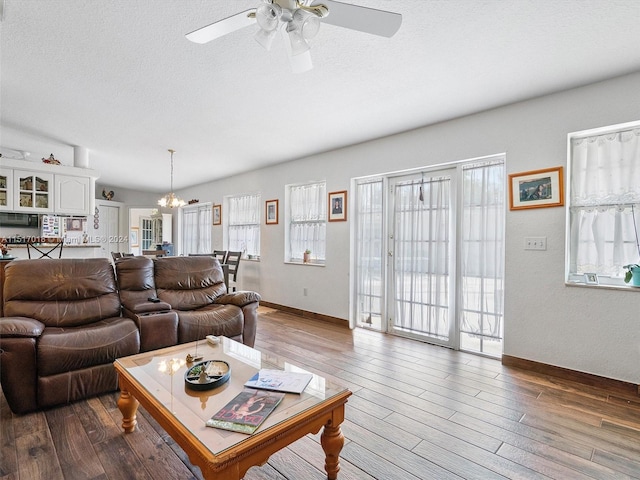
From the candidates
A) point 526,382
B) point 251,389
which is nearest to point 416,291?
point 526,382

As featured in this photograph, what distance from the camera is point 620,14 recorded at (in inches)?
72.6

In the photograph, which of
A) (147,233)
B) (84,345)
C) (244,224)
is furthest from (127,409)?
(147,233)

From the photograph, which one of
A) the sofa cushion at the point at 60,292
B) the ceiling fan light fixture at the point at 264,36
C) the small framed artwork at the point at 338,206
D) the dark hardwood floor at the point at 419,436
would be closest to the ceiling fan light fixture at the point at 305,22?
the ceiling fan light fixture at the point at 264,36

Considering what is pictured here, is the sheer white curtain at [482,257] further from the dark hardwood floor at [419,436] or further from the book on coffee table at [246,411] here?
the book on coffee table at [246,411]

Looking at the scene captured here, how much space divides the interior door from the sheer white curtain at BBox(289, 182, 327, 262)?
46.0 inches

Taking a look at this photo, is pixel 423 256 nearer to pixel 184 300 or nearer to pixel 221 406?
pixel 184 300

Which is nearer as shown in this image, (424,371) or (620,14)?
(620,14)

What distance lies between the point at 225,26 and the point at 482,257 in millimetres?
3020

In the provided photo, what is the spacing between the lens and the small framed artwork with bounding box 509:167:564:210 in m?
2.79

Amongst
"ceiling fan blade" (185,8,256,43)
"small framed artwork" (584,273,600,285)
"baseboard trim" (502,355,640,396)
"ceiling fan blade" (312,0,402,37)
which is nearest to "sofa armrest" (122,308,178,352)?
"ceiling fan blade" (185,8,256,43)

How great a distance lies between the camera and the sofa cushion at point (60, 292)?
253 centimetres

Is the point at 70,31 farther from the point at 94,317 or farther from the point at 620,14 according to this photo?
the point at 620,14

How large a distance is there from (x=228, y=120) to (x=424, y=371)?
325 centimetres

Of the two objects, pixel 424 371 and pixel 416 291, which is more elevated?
pixel 416 291
